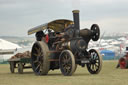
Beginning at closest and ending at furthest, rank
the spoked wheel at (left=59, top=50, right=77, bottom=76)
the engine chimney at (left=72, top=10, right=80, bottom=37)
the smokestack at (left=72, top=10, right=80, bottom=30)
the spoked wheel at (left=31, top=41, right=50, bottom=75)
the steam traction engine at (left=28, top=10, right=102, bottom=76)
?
the spoked wheel at (left=59, top=50, right=77, bottom=76) < the steam traction engine at (left=28, top=10, right=102, bottom=76) < the engine chimney at (left=72, top=10, right=80, bottom=37) < the smokestack at (left=72, top=10, right=80, bottom=30) < the spoked wheel at (left=31, top=41, right=50, bottom=75)

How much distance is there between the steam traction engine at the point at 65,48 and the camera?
14.5 meters

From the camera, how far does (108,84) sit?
9734 mm

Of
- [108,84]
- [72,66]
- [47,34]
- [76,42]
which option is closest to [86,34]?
[76,42]

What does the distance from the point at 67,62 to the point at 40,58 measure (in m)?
2.32

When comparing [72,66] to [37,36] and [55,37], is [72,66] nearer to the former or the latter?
[55,37]

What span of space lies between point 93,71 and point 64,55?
1975 millimetres

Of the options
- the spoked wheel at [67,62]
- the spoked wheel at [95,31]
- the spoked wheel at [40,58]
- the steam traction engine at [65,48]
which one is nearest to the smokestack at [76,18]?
the steam traction engine at [65,48]

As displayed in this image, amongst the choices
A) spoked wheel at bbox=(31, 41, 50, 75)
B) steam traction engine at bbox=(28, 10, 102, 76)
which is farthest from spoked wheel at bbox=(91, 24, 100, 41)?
spoked wheel at bbox=(31, 41, 50, 75)

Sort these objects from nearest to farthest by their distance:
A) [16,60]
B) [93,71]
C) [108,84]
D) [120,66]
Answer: [108,84]
[93,71]
[16,60]
[120,66]

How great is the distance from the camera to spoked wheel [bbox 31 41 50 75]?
15438 millimetres

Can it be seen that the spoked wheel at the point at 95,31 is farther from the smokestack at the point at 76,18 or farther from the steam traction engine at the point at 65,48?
the smokestack at the point at 76,18

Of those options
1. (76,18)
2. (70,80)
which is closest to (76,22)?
(76,18)

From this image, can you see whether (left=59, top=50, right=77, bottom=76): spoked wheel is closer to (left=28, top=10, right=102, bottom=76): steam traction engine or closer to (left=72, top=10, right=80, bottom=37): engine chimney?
(left=28, top=10, right=102, bottom=76): steam traction engine

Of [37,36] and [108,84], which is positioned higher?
[37,36]
